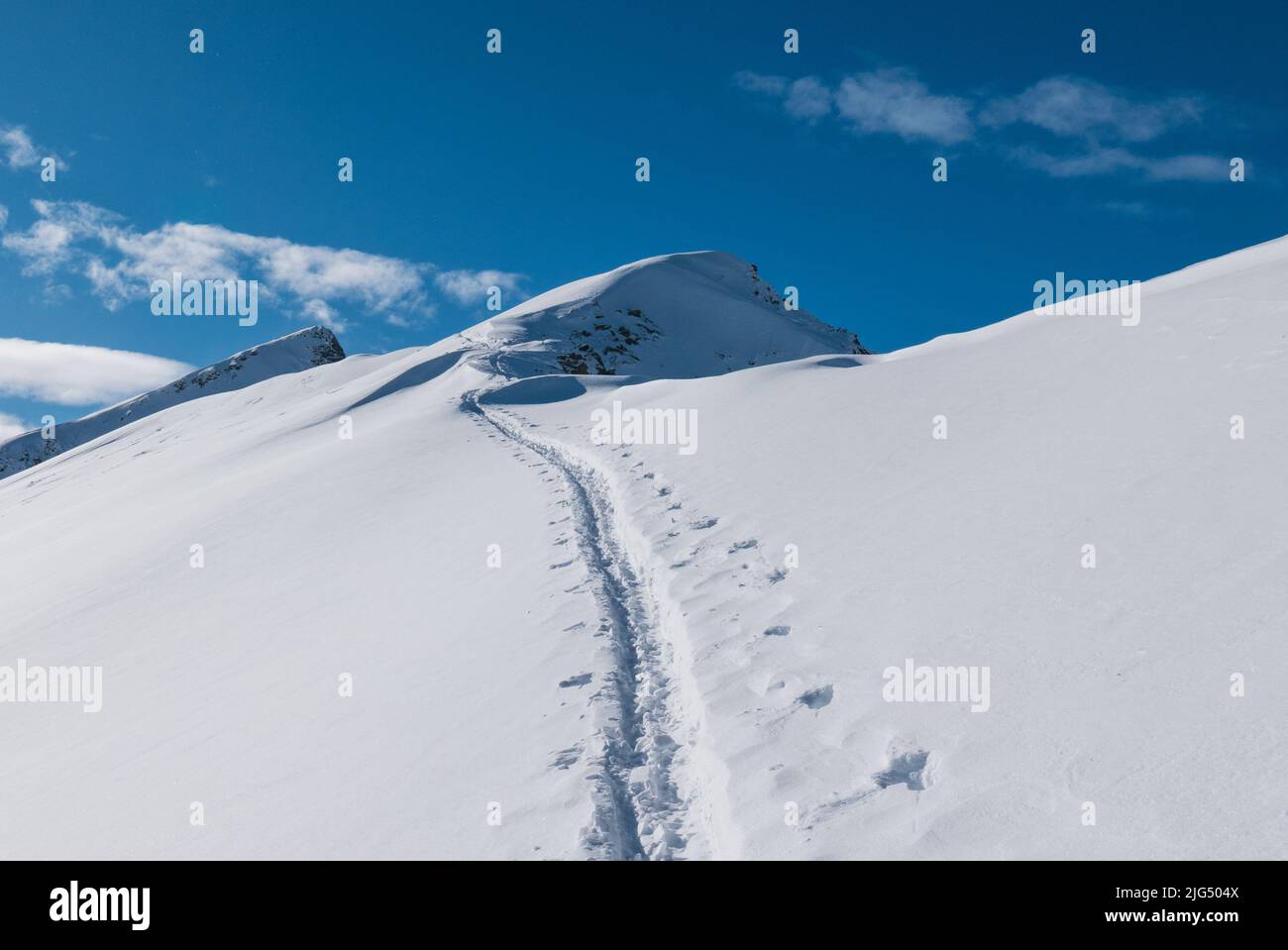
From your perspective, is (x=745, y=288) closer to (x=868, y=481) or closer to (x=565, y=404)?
(x=565, y=404)

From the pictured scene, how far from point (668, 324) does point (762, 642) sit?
85589mm

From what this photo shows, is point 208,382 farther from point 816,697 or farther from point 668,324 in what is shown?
point 816,697

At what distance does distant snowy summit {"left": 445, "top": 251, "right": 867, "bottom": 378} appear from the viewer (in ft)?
246

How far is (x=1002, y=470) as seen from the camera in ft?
40.5

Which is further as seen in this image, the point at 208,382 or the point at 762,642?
the point at 208,382

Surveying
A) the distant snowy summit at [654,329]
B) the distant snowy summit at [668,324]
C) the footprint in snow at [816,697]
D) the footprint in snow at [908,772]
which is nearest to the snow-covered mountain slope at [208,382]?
the distant snowy summit at [654,329]

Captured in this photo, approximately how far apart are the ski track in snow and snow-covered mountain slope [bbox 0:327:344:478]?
145 meters

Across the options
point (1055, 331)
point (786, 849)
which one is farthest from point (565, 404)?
point (786, 849)

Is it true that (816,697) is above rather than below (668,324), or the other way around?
below

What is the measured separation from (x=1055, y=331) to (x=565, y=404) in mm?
20784

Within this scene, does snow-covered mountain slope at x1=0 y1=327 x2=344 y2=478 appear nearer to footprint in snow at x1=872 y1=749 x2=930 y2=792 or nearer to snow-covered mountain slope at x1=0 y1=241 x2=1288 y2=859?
snow-covered mountain slope at x1=0 y1=241 x2=1288 y2=859

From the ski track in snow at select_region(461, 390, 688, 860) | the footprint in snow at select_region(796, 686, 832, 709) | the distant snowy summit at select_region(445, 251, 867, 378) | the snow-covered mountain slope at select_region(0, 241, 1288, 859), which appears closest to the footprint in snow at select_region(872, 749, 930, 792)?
the snow-covered mountain slope at select_region(0, 241, 1288, 859)

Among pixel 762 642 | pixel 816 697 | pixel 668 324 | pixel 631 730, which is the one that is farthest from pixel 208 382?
pixel 816 697

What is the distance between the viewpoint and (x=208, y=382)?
155 metres
